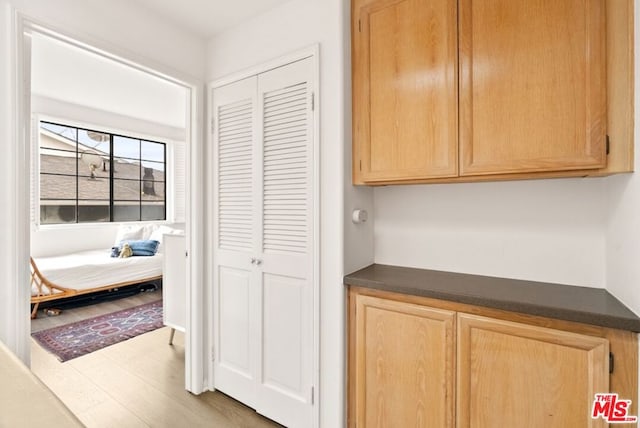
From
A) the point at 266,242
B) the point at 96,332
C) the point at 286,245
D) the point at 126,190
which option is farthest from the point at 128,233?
the point at 286,245

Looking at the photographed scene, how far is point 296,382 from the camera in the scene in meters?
1.76

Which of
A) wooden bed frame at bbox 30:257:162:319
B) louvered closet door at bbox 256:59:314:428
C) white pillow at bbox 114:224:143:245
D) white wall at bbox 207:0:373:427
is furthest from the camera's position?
white pillow at bbox 114:224:143:245

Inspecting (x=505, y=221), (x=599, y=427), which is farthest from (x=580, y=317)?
(x=505, y=221)

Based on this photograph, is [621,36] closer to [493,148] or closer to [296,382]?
[493,148]

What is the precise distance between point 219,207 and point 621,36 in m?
2.09

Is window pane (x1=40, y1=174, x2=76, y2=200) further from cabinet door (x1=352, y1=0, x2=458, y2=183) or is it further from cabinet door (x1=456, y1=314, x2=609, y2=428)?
cabinet door (x1=456, y1=314, x2=609, y2=428)

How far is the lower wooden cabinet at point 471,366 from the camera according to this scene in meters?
1.02

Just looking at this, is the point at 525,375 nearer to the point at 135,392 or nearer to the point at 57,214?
the point at 135,392

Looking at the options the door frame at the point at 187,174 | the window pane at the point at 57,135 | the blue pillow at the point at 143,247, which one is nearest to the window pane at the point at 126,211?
the blue pillow at the point at 143,247

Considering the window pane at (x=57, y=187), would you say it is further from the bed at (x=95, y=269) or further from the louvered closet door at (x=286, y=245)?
the louvered closet door at (x=286, y=245)

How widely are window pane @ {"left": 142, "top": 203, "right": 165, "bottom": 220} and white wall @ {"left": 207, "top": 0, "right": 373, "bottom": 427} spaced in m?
4.89

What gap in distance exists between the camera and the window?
4473 mm

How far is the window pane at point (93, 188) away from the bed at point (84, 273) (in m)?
0.88

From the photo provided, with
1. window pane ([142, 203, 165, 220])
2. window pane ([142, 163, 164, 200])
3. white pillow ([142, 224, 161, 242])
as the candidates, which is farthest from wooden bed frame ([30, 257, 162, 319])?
window pane ([142, 163, 164, 200])
